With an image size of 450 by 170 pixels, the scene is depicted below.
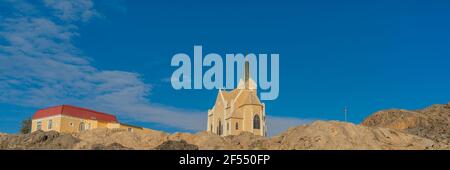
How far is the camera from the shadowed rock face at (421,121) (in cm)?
4122

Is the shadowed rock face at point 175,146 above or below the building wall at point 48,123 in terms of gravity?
below

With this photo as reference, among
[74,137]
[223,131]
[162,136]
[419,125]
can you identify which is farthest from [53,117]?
[419,125]

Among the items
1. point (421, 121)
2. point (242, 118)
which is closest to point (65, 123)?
point (242, 118)

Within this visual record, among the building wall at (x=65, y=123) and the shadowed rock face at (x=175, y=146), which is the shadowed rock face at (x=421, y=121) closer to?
the shadowed rock face at (x=175, y=146)

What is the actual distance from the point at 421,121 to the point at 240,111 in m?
31.4

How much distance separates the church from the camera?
69938 mm

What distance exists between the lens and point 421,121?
44.8m

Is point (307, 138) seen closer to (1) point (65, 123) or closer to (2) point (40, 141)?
(2) point (40, 141)

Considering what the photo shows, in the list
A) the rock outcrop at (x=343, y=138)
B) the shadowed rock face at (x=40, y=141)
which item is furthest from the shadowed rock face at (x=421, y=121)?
the shadowed rock face at (x=40, y=141)

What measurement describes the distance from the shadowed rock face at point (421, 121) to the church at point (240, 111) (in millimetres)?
23216
